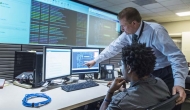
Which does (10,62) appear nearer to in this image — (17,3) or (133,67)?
(17,3)

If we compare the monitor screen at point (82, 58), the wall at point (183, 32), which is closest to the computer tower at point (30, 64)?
the monitor screen at point (82, 58)

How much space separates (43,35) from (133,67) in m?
1.75

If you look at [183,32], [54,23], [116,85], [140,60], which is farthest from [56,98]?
[183,32]

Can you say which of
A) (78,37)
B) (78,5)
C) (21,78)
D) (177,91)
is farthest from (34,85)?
(78,5)

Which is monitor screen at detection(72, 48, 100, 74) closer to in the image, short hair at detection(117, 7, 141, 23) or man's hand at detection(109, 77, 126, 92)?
short hair at detection(117, 7, 141, 23)

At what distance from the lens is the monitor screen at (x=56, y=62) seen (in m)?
1.57

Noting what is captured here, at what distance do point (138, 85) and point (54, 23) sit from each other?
76.9 inches

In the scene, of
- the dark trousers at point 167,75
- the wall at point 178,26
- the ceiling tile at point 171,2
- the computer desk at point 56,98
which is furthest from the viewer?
the wall at point 178,26

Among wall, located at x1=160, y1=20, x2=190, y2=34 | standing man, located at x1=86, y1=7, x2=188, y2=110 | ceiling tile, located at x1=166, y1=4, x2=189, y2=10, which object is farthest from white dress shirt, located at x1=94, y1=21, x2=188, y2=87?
wall, located at x1=160, y1=20, x2=190, y2=34

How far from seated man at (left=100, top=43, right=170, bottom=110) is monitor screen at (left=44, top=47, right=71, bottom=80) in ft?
2.94

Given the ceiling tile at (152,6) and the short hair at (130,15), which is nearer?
the short hair at (130,15)

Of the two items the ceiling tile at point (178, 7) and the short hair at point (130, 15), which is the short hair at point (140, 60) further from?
the ceiling tile at point (178, 7)

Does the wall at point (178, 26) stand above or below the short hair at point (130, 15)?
above

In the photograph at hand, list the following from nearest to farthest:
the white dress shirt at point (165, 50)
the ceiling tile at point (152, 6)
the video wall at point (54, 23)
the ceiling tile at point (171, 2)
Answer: the white dress shirt at point (165, 50) < the video wall at point (54, 23) < the ceiling tile at point (171, 2) < the ceiling tile at point (152, 6)
